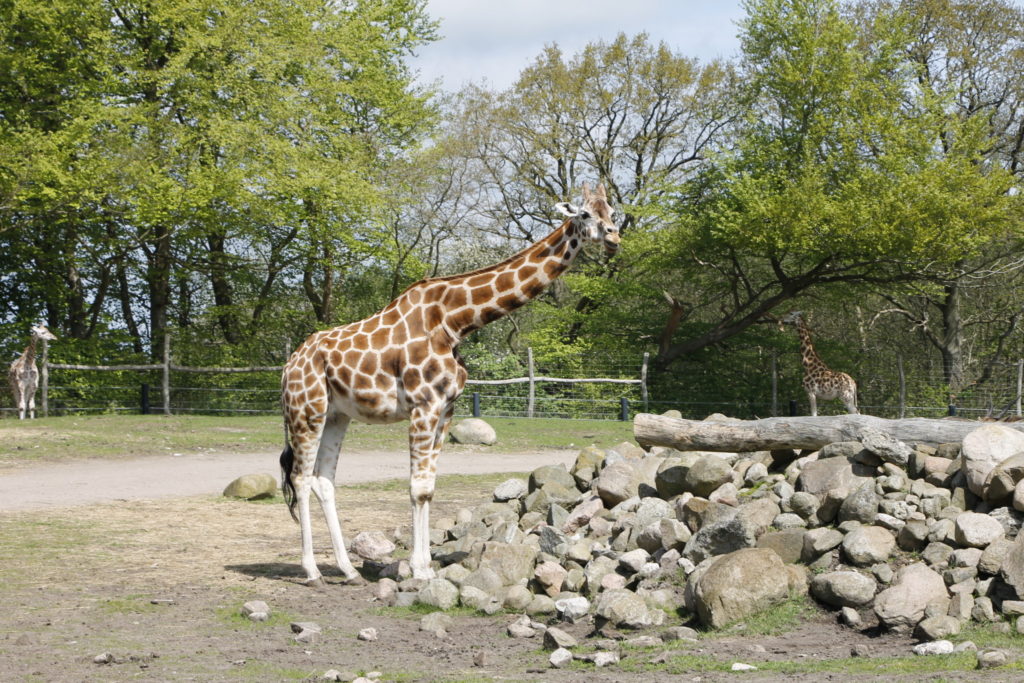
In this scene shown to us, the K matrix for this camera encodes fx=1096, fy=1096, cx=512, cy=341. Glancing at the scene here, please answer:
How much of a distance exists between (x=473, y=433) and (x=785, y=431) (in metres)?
12.8

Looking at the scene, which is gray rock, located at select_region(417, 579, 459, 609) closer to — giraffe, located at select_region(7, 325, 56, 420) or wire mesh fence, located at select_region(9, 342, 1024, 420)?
giraffe, located at select_region(7, 325, 56, 420)

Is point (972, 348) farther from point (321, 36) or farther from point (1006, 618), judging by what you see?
point (1006, 618)

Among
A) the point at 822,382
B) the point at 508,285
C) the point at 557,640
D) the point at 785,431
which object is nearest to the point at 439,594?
the point at 557,640

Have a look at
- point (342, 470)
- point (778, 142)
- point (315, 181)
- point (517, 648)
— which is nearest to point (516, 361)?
point (315, 181)

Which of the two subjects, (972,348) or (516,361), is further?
(972,348)

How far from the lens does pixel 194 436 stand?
2202 cm

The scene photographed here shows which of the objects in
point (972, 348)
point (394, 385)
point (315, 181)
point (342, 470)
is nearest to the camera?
point (394, 385)

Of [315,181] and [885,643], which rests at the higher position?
[315,181]

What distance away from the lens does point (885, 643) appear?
705cm

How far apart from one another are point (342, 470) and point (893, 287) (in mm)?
21540

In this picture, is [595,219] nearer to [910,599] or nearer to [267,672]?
[910,599]

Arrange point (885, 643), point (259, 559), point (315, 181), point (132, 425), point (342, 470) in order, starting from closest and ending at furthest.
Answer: point (885, 643) → point (259, 559) → point (342, 470) → point (132, 425) → point (315, 181)

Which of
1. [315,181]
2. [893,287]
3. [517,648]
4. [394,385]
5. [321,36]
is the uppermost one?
[321,36]

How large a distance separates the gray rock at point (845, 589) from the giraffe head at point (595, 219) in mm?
3062
